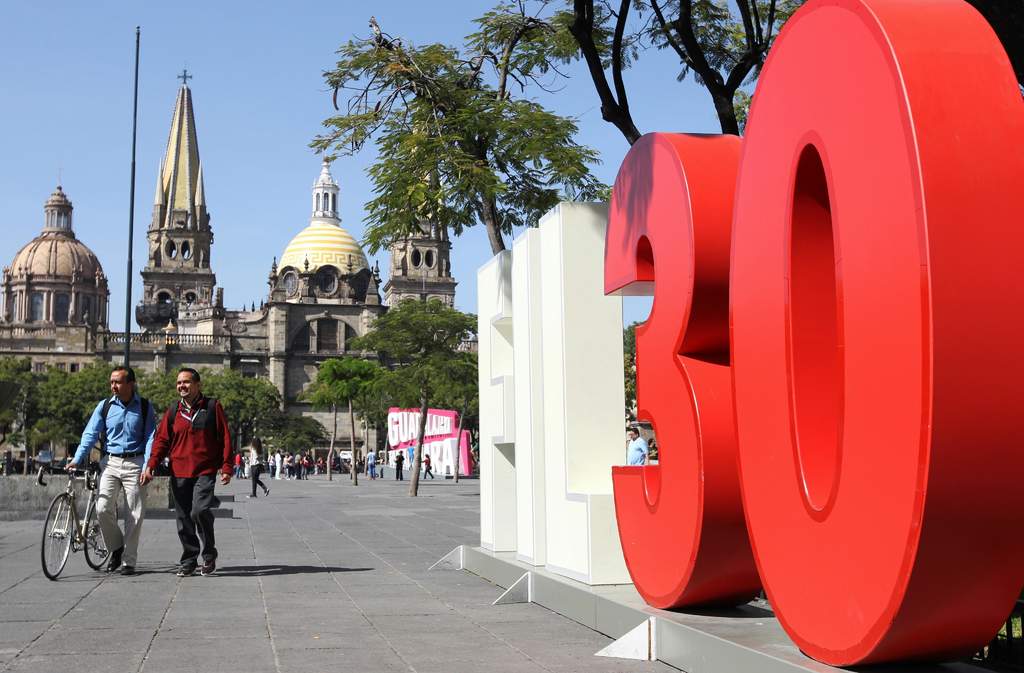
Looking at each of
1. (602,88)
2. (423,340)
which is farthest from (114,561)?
(423,340)

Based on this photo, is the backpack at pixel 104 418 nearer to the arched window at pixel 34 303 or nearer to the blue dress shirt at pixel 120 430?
the blue dress shirt at pixel 120 430

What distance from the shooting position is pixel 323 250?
113 m

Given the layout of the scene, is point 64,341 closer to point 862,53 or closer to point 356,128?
point 356,128

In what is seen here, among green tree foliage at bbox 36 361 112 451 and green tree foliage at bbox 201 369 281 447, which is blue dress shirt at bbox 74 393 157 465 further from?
green tree foliage at bbox 201 369 281 447

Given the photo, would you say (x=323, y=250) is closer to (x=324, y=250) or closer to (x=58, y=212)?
(x=324, y=250)

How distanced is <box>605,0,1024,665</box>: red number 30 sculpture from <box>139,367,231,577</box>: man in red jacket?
16.9 feet

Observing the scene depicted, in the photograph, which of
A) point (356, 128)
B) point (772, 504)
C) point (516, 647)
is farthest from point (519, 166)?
point (772, 504)

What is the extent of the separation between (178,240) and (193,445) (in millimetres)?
113760

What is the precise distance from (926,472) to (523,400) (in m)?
5.81

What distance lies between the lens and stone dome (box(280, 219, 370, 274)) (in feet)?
367

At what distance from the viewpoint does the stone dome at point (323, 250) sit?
112 m

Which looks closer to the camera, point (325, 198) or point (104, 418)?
point (104, 418)

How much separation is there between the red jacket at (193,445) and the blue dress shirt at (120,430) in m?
0.15

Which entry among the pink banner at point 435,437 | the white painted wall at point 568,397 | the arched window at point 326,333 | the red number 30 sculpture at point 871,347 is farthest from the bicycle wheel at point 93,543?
the arched window at point 326,333
